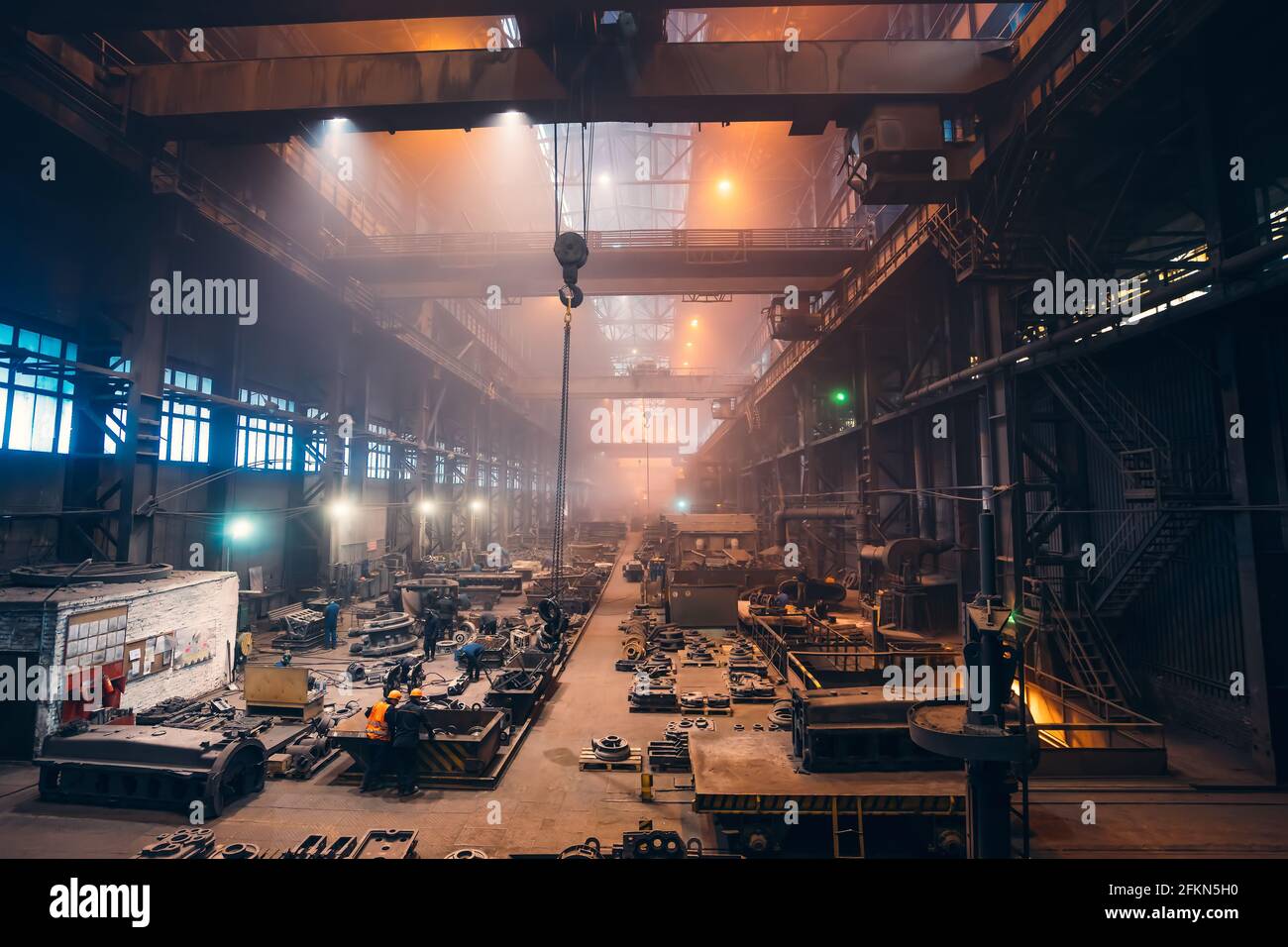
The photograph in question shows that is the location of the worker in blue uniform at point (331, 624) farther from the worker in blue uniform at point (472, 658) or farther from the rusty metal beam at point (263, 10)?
the rusty metal beam at point (263, 10)

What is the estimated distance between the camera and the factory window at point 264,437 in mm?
16391

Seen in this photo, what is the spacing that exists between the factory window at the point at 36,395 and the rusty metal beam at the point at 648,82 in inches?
253

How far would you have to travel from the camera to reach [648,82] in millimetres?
9062

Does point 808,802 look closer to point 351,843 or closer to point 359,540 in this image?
point 351,843

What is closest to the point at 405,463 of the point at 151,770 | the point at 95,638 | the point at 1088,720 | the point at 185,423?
the point at 185,423

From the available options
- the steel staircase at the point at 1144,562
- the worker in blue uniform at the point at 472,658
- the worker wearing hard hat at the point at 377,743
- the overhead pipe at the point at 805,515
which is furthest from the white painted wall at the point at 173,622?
the overhead pipe at the point at 805,515

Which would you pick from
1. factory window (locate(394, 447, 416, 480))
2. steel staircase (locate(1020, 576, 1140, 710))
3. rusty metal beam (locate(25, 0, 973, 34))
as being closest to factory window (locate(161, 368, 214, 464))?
rusty metal beam (locate(25, 0, 973, 34))

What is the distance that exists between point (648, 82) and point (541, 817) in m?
10.7

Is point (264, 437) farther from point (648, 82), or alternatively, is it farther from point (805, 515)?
point (805, 515)

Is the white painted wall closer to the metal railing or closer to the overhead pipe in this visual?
the metal railing

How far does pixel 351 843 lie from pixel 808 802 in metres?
4.52

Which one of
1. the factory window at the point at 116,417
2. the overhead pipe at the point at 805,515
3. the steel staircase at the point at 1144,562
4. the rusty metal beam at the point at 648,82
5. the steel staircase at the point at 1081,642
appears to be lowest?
the steel staircase at the point at 1081,642

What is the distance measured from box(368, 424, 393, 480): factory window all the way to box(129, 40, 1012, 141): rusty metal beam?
14.1 m

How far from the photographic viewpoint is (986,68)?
9.21m
